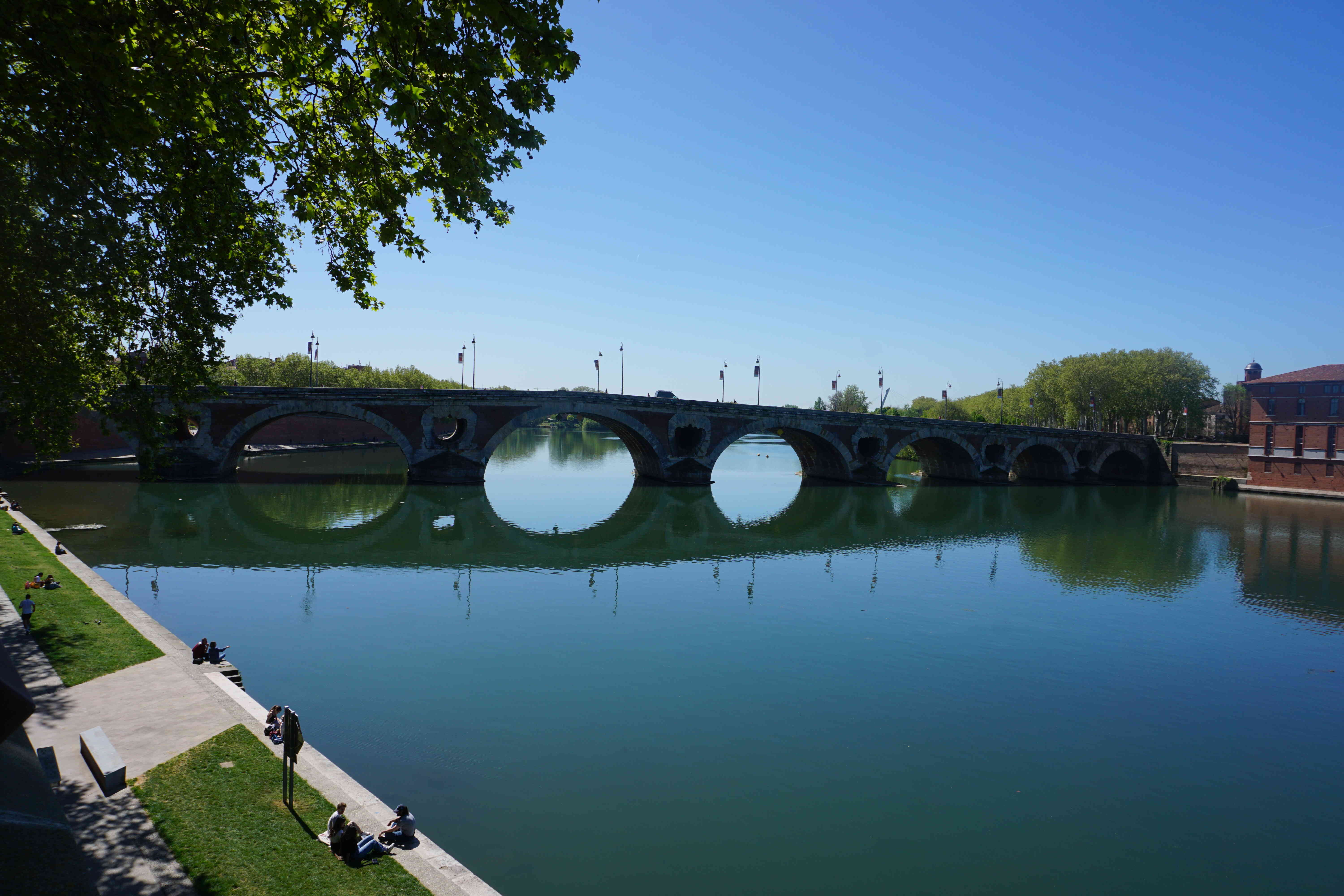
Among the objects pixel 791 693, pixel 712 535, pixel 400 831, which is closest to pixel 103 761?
pixel 400 831

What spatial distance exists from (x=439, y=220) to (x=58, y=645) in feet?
36.1

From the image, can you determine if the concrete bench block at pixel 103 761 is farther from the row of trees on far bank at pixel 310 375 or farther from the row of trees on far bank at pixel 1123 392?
the row of trees on far bank at pixel 1123 392

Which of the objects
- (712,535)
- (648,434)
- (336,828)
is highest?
(648,434)

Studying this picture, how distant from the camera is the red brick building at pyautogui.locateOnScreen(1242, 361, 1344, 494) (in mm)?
62719

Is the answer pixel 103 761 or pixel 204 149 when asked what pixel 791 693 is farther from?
pixel 204 149

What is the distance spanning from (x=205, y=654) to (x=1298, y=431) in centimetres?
7958

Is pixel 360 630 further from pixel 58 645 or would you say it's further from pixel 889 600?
pixel 889 600

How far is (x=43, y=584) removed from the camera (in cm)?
1852

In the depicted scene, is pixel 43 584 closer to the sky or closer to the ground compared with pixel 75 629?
closer to the sky

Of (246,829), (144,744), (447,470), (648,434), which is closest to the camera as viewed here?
(246,829)

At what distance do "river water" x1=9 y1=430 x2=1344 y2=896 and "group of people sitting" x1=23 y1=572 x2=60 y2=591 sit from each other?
10.1 ft

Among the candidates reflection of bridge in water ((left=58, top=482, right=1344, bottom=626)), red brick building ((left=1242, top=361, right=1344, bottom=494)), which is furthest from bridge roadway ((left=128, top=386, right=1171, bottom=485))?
red brick building ((left=1242, top=361, right=1344, bottom=494))

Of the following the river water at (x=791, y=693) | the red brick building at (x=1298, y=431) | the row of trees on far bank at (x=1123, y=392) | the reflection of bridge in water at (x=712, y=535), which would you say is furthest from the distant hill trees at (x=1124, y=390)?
the river water at (x=791, y=693)

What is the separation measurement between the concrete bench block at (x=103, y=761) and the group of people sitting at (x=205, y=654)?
3642 millimetres
